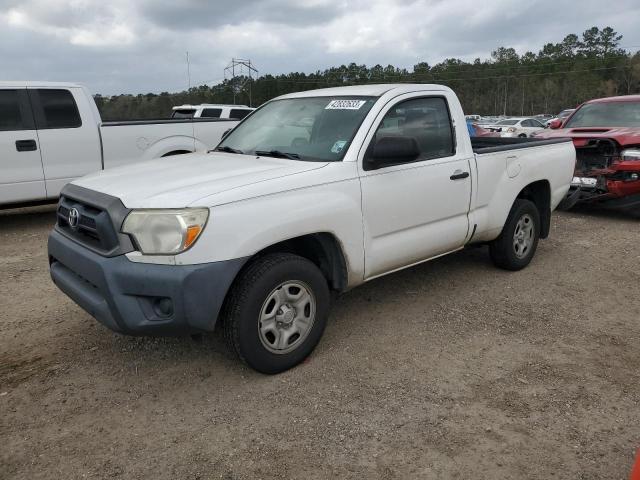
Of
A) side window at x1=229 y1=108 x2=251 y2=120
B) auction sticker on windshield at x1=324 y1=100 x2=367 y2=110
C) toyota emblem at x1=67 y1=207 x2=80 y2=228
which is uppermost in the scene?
side window at x1=229 y1=108 x2=251 y2=120

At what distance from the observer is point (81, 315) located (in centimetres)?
428

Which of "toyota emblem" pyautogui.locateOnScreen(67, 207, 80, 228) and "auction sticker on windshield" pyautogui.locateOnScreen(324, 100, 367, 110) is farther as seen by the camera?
"auction sticker on windshield" pyautogui.locateOnScreen(324, 100, 367, 110)

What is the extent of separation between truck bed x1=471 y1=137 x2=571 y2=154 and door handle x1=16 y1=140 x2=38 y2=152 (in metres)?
5.68

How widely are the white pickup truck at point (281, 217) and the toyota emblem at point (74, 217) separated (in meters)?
0.02

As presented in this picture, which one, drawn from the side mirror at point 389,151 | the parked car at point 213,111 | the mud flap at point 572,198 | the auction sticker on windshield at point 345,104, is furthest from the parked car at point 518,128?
the side mirror at point 389,151

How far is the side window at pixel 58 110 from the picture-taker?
23.9ft

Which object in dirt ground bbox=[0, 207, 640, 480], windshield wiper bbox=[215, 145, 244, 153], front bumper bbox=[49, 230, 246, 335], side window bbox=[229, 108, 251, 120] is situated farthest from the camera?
side window bbox=[229, 108, 251, 120]

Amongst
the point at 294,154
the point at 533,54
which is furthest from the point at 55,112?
the point at 533,54

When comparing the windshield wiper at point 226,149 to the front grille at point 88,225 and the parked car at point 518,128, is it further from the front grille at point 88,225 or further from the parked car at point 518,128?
the parked car at point 518,128

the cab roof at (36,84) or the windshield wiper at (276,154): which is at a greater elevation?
the cab roof at (36,84)

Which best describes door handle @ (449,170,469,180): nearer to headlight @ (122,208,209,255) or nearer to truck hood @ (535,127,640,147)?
headlight @ (122,208,209,255)

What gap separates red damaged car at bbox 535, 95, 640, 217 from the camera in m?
7.43

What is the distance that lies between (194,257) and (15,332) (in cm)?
214

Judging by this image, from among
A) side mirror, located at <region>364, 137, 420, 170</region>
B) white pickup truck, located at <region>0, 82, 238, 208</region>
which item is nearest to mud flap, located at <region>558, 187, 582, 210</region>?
side mirror, located at <region>364, 137, 420, 170</region>
